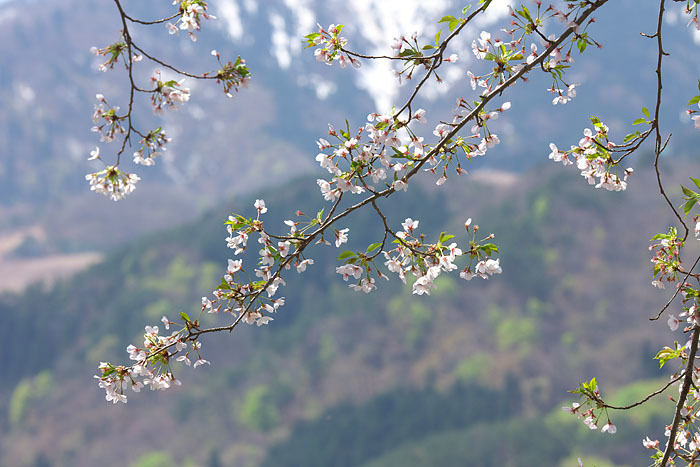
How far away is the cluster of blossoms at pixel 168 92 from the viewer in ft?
11.2

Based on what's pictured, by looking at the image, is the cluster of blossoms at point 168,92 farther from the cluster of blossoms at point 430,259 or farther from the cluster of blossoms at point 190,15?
the cluster of blossoms at point 430,259

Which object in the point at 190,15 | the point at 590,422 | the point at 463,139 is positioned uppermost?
the point at 190,15

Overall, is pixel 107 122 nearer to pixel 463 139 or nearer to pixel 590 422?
pixel 463 139

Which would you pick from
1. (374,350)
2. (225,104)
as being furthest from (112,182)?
(225,104)

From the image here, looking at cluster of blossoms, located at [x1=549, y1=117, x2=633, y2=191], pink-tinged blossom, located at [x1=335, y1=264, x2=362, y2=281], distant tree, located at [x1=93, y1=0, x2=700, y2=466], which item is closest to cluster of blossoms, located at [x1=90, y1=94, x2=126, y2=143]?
distant tree, located at [x1=93, y1=0, x2=700, y2=466]

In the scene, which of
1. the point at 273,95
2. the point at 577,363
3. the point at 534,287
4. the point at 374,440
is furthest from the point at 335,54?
the point at 273,95

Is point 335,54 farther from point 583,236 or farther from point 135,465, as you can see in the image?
point 583,236

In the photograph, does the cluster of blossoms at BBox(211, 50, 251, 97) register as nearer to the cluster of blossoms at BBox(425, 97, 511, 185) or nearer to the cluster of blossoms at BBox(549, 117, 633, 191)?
the cluster of blossoms at BBox(425, 97, 511, 185)

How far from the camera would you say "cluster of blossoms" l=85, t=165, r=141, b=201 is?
3.36 m

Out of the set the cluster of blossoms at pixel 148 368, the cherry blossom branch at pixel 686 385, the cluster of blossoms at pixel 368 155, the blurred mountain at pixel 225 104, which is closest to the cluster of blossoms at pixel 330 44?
the cluster of blossoms at pixel 368 155

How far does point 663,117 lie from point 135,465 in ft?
317

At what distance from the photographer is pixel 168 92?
135 inches

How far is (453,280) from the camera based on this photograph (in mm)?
56656

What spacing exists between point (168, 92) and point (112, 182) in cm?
48
